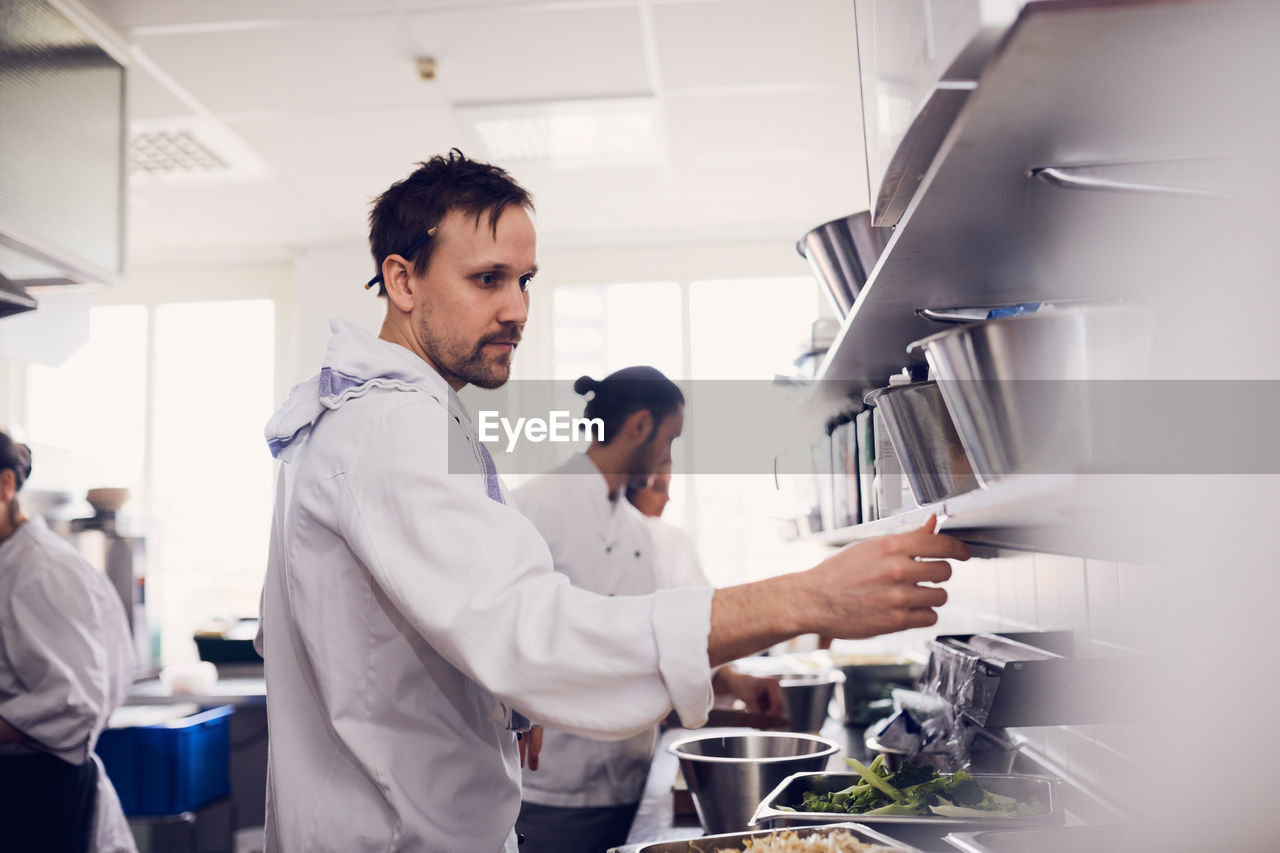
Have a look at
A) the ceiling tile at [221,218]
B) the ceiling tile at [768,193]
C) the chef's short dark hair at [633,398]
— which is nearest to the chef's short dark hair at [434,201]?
the chef's short dark hair at [633,398]

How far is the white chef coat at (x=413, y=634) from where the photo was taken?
1001 millimetres

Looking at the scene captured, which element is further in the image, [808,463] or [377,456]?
[808,463]

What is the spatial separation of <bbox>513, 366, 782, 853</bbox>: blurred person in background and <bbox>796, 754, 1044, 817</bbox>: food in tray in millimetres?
801

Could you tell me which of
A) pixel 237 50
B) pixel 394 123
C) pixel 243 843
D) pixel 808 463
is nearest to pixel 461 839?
pixel 808 463

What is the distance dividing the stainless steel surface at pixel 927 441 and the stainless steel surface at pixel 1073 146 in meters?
0.17

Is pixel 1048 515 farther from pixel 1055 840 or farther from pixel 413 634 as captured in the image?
pixel 413 634

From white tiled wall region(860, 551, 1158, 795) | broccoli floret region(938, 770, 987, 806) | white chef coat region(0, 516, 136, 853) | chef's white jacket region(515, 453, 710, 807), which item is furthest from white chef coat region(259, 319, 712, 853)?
white chef coat region(0, 516, 136, 853)

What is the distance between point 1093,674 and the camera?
1.46 metres

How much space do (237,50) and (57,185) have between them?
0.77 m

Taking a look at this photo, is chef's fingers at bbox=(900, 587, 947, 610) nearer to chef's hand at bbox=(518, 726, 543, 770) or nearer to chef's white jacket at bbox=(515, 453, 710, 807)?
chef's hand at bbox=(518, 726, 543, 770)

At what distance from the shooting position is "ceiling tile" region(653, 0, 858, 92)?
2873 millimetres

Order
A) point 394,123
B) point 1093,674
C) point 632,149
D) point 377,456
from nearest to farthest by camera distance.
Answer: point 377,456 < point 1093,674 < point 394,123 < point 632,149

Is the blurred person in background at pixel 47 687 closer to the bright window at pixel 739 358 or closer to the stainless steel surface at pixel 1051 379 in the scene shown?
the stainless steel surface at pixel 1051 379

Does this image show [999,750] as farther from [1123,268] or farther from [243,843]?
[243,843]
